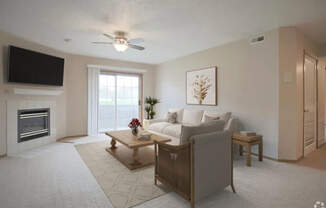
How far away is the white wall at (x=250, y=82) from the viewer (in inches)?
135

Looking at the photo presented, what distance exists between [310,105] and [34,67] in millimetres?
6964

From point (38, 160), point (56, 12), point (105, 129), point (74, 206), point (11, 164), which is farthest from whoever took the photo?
point (105, 129)

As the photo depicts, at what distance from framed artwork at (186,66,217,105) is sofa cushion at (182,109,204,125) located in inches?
15.3

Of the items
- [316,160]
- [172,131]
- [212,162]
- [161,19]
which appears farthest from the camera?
[172,131]

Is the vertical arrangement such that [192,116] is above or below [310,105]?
below

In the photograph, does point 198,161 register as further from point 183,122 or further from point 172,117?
point 172,117

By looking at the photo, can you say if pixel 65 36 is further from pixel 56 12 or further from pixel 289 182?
pixel 289 182

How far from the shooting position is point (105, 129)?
6.23 meters

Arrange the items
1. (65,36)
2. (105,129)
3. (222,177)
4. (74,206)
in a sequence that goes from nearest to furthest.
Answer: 1. (74,206)
2. (222,177)
3. (65,36)
4. (105,129)

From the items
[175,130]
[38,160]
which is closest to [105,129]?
[38,160]

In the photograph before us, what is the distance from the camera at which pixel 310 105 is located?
3.95 metres

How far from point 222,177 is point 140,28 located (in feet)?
10.1

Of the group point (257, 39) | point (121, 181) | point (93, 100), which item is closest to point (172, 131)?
point (121, 181)

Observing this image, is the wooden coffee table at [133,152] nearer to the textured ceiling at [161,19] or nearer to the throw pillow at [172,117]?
the throw pillow at [172,117]
